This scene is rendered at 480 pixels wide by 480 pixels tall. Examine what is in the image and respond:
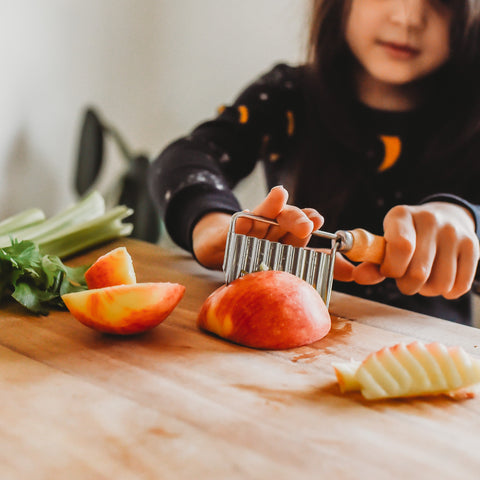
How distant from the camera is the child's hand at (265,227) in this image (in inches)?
31.8

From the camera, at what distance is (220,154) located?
1.37 metres

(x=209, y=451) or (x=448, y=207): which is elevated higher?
(x=448, y=207)

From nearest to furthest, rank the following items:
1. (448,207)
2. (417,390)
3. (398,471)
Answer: (398,471) < (417,390) < (448,207)

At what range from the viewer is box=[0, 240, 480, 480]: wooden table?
Result: 0.49 metres

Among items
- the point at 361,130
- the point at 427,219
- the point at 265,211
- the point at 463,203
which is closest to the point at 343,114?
the point at 361,130

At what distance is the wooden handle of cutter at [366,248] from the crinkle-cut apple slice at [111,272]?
311 mm

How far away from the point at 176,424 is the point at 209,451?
5 centimetres

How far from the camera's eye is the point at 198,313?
0.85m

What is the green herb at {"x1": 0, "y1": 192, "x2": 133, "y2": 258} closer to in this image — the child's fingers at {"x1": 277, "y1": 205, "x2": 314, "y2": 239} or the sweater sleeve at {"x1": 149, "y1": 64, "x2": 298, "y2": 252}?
the sweater sleeve at {"x1": 149, "y1": 64, "x2": 298, "y2": 252}

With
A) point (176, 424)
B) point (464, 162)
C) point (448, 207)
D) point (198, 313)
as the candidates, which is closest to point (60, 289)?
point (198, 313)

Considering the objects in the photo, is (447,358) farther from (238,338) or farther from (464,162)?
(464,162)

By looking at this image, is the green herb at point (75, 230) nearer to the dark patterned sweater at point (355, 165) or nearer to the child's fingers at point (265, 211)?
the dark patterned sweater at point (355, 165)

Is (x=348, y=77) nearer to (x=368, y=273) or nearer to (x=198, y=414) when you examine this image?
(x=368, y=273)

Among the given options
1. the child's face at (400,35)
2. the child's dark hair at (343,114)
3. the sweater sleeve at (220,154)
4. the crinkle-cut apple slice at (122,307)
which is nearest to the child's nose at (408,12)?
the child's face at (400,35)
